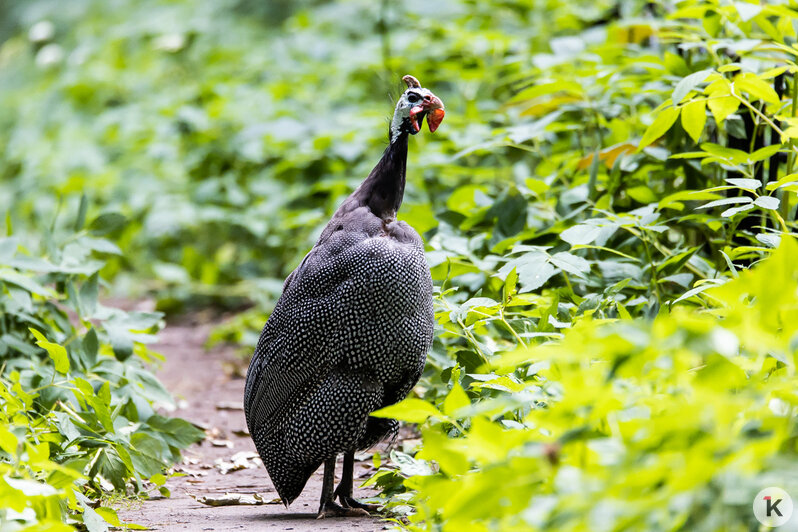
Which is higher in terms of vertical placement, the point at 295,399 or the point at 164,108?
the point at 295,399

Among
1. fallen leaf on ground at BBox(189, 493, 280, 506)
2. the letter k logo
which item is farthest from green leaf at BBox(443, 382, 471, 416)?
fallen leaf on ground at BBox(189, 493, 280, 506)

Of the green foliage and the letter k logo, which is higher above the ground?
the letter k logo

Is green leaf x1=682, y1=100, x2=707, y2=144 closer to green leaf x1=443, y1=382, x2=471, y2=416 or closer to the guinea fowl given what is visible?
the guinea fowl

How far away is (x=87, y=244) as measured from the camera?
407 cm

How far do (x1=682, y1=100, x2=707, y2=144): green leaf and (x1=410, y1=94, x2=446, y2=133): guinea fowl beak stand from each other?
0.82 m

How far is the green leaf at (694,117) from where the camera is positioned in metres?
2.95

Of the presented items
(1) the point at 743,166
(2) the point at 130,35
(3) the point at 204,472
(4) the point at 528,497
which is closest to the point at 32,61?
(2) the point at 130,35

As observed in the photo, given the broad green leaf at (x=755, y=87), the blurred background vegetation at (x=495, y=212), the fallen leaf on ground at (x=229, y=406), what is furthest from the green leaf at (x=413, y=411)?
the fallen leaf on ground at (x=229, y=406)

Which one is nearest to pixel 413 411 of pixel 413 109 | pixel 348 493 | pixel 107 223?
pixel 348 493

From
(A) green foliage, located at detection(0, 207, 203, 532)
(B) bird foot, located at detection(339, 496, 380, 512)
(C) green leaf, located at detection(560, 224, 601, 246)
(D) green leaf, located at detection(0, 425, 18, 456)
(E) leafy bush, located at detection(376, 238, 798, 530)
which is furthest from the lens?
(C) green leaf, located at detection(560, 224, 601, 246)

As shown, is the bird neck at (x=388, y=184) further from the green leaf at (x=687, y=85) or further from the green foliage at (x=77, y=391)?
the green foliage at (x=77, y=391)

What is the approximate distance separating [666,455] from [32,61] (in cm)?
1190

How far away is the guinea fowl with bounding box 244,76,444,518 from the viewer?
285 cm

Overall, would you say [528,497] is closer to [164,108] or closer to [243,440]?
[243,440]
